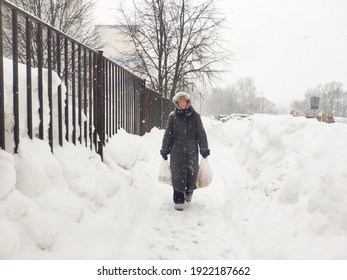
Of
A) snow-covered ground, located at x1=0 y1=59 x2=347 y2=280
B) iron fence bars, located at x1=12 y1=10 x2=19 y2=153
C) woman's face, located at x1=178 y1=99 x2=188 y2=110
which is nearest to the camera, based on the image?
snow-covered ground, located at x1=0 y1=59 x2=347 y2=280

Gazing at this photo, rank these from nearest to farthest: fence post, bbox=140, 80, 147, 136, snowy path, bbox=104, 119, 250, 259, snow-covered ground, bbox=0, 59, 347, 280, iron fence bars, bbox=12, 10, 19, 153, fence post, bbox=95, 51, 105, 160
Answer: snow-covered ground, bbox=0, 59, 347, 280 → iron fence bars, bbox=12, 10, 19, 153 → snowy path, bbox=104, 119, 250, 259 → fence post, bbox=95, 51, 105, 160 → fence post, bbox=140, 80, 147, 136

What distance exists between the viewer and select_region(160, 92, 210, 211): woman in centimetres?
504

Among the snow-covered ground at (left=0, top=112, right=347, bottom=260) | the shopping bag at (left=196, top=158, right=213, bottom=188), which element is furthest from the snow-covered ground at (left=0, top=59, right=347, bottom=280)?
the shopping bag at (left=196, top=158, right=213, bottom=188)

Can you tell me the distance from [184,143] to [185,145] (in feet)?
0.11

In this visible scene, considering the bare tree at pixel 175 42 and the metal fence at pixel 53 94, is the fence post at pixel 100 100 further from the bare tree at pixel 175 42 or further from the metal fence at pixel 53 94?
the bare tree at pixel 175 42

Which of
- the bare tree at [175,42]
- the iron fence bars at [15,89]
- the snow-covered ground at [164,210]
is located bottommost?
the snow-covered ground at [164,210]

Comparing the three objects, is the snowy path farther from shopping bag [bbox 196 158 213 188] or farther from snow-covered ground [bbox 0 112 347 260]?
shopping bag [bbox 196 158 213 188]

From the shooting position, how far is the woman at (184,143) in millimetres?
5039

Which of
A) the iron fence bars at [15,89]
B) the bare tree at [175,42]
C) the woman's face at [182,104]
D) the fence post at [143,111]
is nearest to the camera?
the iron fence bars at [15,89]

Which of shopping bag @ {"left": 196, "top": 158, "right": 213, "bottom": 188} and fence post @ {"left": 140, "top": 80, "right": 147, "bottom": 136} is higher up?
fence post @ {"left": 140, "top": 80, "right": 147, "bottom": 136}

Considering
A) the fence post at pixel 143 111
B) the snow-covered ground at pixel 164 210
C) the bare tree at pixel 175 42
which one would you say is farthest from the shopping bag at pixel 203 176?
the bare tree at pixel 175 42

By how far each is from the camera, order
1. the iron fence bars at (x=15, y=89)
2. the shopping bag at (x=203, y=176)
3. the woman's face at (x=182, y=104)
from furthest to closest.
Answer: the shopping bag at (x=203, y=176) < the woman's face at (x=182, y=104) < the iron fence bars at (x=15, y=89)

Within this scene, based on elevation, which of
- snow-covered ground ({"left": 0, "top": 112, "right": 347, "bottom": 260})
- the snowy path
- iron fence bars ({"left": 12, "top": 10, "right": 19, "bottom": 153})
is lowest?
the snowy path
